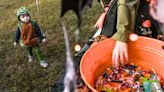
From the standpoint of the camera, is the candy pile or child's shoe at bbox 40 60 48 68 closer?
the candy pile

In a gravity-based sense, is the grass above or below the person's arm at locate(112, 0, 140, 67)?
below

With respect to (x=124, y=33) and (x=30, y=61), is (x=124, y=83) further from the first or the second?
(x=30, y=61)

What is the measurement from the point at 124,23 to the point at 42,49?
5.12 ft

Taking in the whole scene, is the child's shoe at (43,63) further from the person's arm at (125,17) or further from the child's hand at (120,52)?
the person's arm at (125,17)

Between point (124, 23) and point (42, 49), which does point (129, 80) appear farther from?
point (42, 49)

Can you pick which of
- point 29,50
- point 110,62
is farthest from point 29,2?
point 110,62

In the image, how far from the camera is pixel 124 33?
1.43 meters

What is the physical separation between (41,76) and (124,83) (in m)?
1.09

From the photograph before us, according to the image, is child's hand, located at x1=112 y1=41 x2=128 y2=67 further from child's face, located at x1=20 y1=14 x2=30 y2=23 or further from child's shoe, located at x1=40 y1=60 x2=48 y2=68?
child's shoe, located at x1=40 y1=60 x2=48 y2=68

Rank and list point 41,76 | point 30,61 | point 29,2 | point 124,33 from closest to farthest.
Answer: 1. point 124,33
2. point 41,76
3. point 30,61
4. point 29,2

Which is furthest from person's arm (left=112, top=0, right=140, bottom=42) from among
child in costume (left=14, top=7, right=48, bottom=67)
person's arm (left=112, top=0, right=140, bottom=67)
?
child in costume (left=14, top=7, right=48, bottom=67)

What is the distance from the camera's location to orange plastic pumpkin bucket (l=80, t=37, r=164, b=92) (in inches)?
60.7

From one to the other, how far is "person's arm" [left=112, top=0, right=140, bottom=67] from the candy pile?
0.57 ft

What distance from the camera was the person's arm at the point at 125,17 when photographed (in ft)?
4.71
